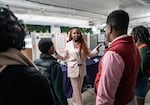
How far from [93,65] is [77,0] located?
1886mm

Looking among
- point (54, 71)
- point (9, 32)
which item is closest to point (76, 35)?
point (54, 71)

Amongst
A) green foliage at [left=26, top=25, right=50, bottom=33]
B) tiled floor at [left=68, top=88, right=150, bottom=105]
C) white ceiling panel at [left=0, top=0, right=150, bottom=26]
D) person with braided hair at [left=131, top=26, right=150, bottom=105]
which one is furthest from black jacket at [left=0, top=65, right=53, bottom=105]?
green foliage at [left=26, top=25, right=50, bottom=33]

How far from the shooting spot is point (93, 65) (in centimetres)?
400

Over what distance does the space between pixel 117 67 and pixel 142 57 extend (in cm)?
109

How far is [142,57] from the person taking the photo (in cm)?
218

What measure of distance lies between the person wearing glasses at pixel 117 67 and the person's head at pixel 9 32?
0.68 metres

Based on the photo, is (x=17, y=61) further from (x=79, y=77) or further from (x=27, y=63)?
(x=79, y=77)

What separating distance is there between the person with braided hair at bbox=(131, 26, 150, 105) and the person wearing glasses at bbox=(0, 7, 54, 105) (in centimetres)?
172

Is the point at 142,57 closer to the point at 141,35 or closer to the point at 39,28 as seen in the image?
the point at 141,35

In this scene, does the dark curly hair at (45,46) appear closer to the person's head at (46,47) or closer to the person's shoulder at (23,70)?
the person's head at (46,47)

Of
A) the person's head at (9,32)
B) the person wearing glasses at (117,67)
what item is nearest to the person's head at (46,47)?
the person wearing glasses at (117,67)

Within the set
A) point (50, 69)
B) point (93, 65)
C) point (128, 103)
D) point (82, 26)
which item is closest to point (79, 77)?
point (93, 65)

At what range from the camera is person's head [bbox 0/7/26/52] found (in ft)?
2.33

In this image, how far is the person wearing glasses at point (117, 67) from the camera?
124cm
